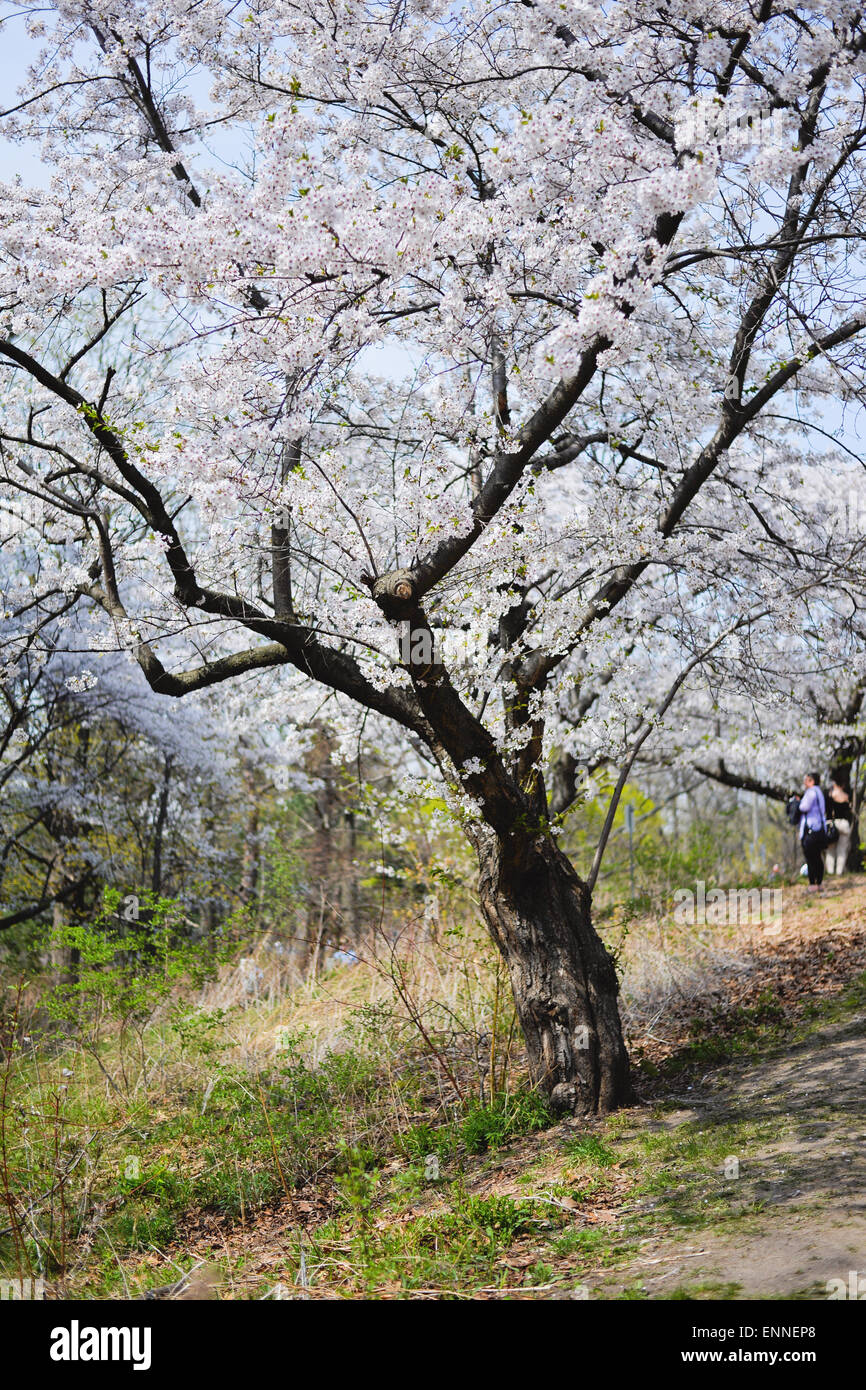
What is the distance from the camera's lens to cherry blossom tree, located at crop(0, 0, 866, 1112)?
427 centimetres

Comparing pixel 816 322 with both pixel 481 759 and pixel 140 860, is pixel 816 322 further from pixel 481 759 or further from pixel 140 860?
pixel 140 860

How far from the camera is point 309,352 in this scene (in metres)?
4.38

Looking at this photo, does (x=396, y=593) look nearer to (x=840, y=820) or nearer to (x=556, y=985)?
(x=556, y=985)

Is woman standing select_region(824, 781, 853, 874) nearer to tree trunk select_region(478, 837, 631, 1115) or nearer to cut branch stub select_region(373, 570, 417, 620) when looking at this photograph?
tree trunk select_region(478, 837, 631, 1115)

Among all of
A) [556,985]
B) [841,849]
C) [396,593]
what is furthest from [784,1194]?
[841,849]

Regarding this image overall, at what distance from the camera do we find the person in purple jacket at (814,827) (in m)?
11.1

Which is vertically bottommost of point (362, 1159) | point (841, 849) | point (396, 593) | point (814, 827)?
point (362, 1159)

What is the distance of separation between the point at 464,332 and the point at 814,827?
7.99 metres

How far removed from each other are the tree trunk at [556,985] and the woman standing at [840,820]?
7499mm

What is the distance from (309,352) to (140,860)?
9.00 m

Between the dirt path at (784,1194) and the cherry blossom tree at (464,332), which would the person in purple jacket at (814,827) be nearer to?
the cherry blossom tree at (464,332)

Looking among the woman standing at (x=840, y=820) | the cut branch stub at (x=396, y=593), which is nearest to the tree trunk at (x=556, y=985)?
the cut branch stub at (x=396, y=593)

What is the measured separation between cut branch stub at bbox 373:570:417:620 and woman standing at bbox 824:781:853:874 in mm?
9008

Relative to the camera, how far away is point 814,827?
36.3ft
